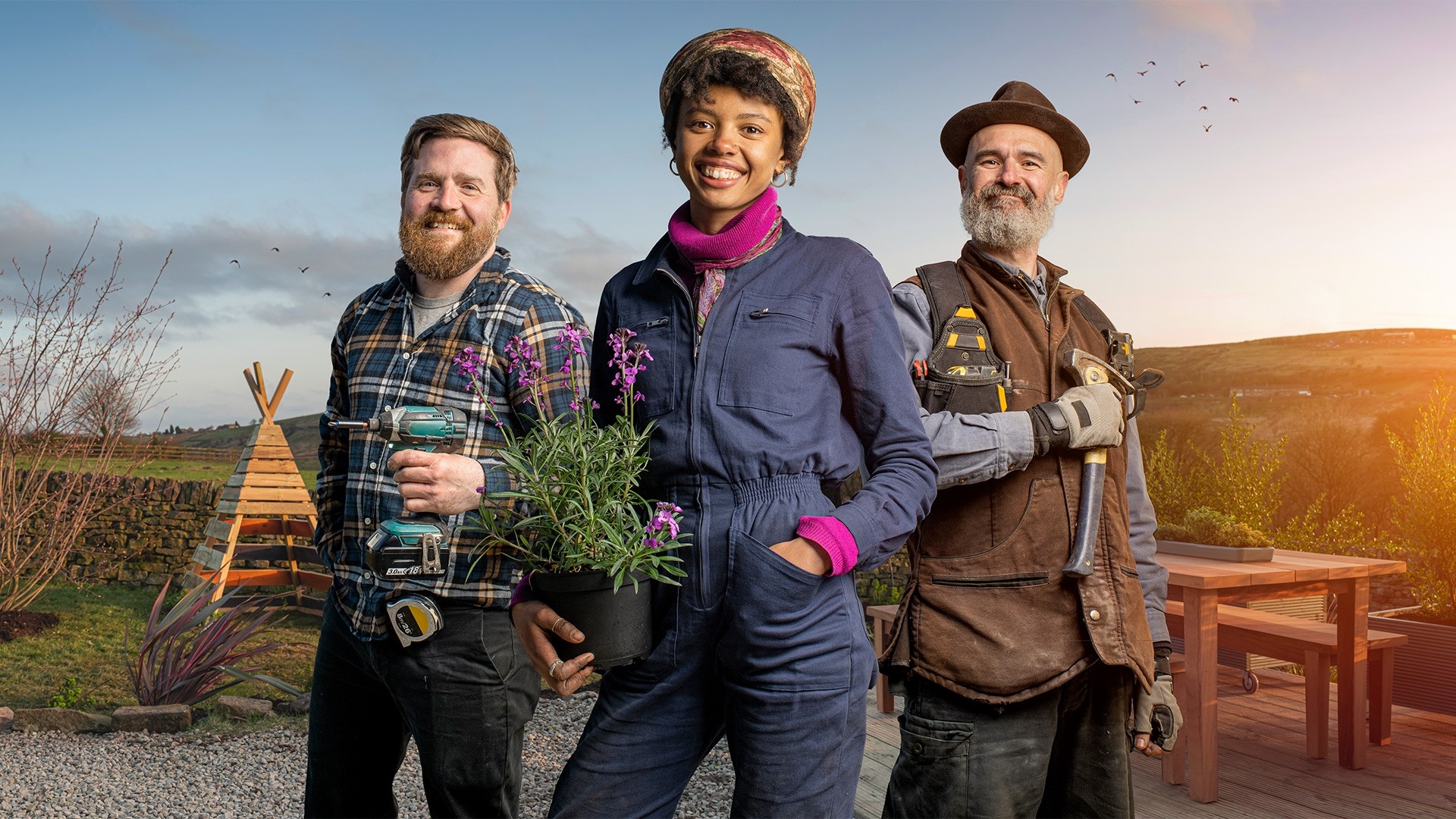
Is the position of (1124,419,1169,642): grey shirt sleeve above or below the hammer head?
below

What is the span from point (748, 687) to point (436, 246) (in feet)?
4.82

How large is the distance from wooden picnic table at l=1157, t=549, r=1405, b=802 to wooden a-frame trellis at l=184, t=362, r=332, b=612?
6.38 meters

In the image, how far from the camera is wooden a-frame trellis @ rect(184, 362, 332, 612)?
7723 mm

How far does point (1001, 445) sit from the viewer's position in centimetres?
204

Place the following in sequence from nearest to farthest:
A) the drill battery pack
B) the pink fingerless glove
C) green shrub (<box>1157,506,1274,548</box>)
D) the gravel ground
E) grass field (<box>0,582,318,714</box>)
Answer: the pink fingerless glove, the drill battery pack, the gravel ground, green shrub (<box>1157,506,1274,548</box>), grass field (<box>0,582,318,714</box>)

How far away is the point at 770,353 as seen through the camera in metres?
1.63

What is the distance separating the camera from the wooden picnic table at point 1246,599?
3990mm

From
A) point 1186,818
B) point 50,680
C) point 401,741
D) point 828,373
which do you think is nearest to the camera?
point 828,373

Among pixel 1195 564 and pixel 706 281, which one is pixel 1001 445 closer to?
pixel 706 281

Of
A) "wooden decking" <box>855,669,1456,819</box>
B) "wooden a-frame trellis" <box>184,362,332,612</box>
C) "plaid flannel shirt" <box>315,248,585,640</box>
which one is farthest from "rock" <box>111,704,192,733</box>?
"plaid flannel shirt" <box>315,248,585,640</box>

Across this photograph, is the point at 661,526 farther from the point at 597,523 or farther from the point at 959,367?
the point at 959,367

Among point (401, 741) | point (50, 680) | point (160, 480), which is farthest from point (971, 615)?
point (160, 480)

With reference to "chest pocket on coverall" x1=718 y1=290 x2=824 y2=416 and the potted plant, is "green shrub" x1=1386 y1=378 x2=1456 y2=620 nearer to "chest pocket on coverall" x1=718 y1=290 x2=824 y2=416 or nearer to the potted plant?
"chest pocket on coverall" x1=718 y1=290 x2=824 y2=416

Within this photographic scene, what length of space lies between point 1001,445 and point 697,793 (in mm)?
3007
